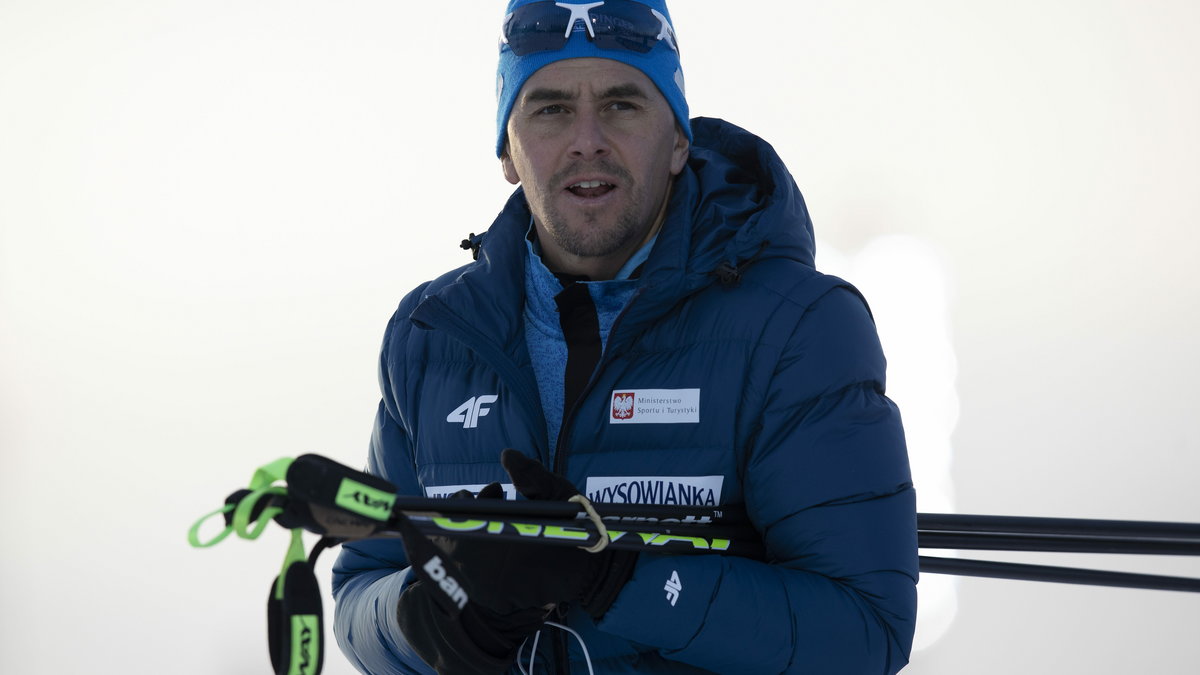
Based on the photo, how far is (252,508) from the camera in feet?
2.98

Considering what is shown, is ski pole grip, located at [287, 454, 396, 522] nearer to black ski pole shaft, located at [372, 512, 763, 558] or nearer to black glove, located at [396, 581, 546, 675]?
black ski pole shaft, located at [372, 512, 763, 558]

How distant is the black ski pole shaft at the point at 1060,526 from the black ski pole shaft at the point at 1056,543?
0.04ft

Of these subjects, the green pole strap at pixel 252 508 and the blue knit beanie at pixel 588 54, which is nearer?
the green pole strap at pixel 252 508

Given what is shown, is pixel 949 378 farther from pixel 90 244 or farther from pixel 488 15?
pixel 90 244

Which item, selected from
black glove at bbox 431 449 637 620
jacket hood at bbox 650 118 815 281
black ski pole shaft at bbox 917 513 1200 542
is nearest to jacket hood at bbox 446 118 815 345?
jacket hood at bbox 650 118 815 281

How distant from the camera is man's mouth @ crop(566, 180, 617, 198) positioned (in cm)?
155

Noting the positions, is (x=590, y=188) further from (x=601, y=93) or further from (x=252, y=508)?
(x=252, y=508)

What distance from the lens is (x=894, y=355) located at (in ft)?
12.4

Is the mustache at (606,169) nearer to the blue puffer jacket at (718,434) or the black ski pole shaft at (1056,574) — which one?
the blue puffer jacket at (718,434)

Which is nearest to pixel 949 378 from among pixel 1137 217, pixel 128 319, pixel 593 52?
pixel 1137 217

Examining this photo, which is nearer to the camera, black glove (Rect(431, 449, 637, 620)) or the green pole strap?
the green pole strap

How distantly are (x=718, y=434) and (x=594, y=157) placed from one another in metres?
0.45

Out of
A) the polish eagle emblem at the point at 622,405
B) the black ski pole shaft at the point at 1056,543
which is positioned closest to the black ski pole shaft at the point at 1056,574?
the black ski pole shaft at the point at 1056,543

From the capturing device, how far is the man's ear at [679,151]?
1.62 metres
